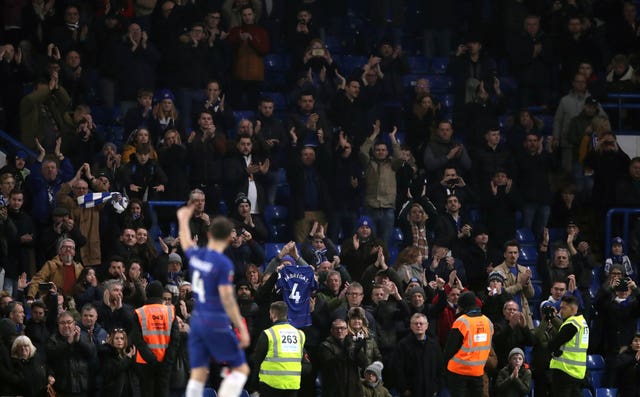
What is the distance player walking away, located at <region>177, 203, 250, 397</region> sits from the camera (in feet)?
44.7

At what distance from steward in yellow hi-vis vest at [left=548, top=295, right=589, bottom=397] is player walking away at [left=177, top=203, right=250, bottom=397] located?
22.8 feet

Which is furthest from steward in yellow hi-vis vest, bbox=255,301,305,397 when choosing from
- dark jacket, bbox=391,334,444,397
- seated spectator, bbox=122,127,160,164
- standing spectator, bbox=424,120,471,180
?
standing spectator, bbox=424,120,471,180

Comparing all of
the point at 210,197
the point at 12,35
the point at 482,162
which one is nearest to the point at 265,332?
the point at 210,197

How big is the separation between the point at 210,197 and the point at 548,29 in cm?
777

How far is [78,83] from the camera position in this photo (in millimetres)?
23531

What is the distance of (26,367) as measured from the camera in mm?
18547

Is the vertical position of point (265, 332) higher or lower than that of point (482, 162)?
lower

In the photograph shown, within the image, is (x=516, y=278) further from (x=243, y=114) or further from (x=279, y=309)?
(x=243, y=114)

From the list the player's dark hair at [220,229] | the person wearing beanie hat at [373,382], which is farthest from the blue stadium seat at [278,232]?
the player's dark hair at [220,229]

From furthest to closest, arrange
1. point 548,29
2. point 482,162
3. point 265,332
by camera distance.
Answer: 1. point 548,29
2. point 482,162
3. point 265,332

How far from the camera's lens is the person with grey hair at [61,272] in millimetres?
20234

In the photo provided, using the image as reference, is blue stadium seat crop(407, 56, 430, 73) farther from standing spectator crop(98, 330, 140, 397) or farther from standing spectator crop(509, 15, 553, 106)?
standing spectator crop(98, 330, 140, 397)

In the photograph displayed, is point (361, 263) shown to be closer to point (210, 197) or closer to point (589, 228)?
point (210, 197)

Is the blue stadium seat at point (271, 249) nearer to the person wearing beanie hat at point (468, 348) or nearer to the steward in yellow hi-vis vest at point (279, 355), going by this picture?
the steward in yellow hi-vis vest at point (279, 355)
